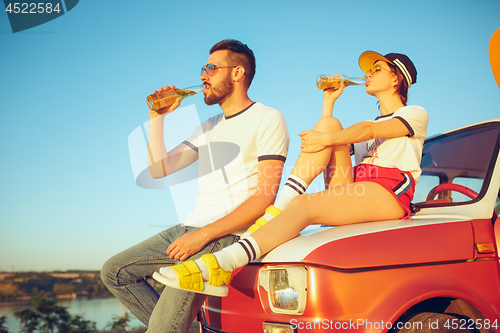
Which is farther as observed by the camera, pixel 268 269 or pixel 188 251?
pixel 188 251

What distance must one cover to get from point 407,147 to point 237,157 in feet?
3.95

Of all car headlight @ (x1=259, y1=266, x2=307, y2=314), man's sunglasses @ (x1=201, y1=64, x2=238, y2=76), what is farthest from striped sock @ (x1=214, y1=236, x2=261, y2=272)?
man's sunglasses @ (x1=201, y1=64, x2=238, y2=76)

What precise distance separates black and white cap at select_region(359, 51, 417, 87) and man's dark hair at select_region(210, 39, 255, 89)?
0.96 m

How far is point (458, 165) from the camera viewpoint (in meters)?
2.78

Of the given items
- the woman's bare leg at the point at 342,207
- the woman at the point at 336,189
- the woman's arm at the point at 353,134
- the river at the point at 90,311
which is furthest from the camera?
the river at the point at 90,311

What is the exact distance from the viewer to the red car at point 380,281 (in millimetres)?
1578

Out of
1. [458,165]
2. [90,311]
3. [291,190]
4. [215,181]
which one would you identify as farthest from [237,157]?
[90,311]

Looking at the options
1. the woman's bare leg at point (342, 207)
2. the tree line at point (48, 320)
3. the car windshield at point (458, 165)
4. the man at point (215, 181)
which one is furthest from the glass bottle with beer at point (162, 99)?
the tree line at point (48, 320)

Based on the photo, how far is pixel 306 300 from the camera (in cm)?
160

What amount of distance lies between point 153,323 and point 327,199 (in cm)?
121

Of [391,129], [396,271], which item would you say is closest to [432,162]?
[391,129]

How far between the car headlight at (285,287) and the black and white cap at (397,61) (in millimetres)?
1969

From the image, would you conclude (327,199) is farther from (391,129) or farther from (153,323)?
(153,323)

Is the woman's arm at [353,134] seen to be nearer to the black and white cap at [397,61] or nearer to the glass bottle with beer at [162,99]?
the black and white cap at [397,61]
